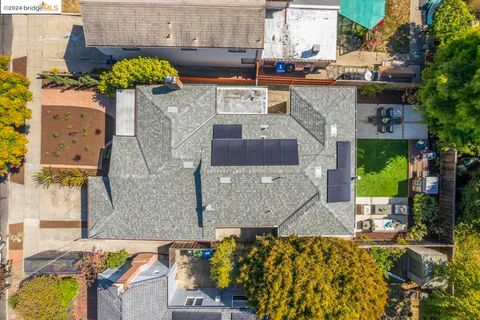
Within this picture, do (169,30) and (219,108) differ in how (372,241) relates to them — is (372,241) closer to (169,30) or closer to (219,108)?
(219,108)

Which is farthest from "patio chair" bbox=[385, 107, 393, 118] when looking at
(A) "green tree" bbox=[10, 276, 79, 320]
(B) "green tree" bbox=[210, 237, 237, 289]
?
(A) "green tree" bbox=[10, 276, 79, 320]

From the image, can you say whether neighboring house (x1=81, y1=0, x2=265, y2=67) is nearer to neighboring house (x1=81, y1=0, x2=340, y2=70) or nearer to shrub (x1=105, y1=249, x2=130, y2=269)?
neighboring house (x1=81, y1=0, x2=340, y2=70)

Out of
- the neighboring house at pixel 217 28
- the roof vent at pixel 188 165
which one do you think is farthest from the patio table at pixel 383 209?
the roof vent at pixel 188 165

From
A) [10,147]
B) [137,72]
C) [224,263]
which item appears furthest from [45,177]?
[224,263]

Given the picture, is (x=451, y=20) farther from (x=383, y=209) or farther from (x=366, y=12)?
(x=383, y=209)

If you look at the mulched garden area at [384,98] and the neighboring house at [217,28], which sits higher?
the neighboring house at [217,28]

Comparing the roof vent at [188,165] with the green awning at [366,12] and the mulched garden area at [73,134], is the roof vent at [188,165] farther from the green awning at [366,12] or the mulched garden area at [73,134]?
the green awning at [366,12]
